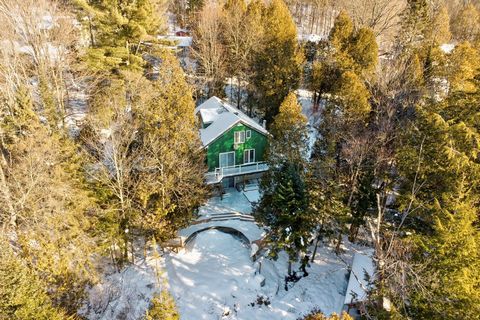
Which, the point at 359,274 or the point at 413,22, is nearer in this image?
the point at 359,274

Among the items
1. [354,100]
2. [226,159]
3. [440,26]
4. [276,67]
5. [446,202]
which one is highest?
[440,26]

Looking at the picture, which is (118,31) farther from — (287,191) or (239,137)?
(287,191)

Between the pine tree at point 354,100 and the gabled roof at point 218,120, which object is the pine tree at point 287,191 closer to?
the gabled roof at point 218,120

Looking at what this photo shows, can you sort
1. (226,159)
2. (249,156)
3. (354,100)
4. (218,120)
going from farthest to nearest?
(218,120), (249,156), (226,159), (354,100)

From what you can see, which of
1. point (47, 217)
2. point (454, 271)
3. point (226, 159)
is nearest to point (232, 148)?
point (226, 159)

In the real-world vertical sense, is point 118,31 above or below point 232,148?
above

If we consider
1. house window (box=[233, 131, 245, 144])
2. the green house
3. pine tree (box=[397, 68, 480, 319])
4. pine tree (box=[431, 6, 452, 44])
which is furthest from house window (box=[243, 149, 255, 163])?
pine tree (box=[431, 6, 452, 44])
